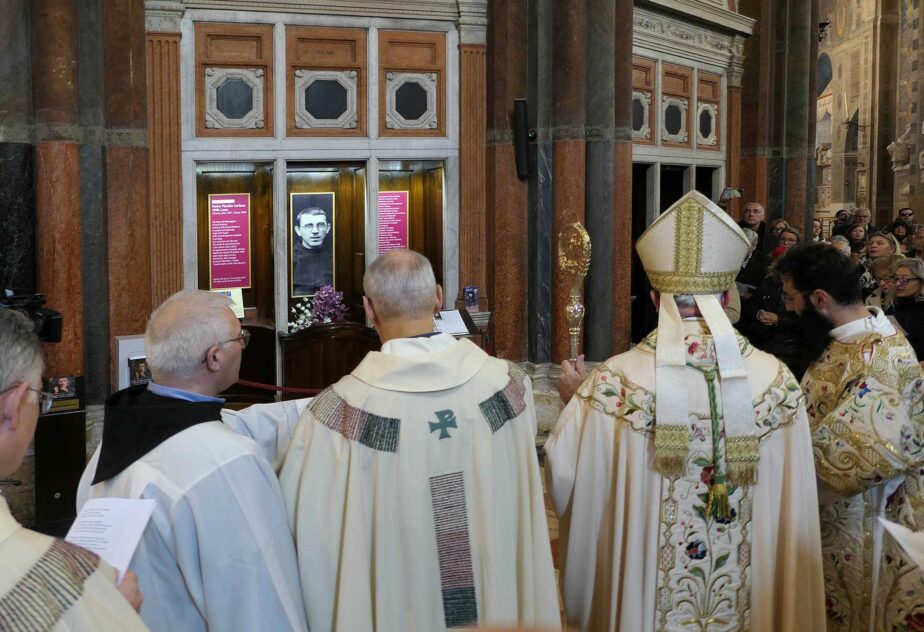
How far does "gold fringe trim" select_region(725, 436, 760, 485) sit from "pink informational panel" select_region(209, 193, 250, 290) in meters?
6.30

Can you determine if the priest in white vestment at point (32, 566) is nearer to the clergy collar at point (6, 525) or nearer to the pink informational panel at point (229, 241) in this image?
the clergy collar at point (6, 525)

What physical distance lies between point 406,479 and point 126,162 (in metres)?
5.68

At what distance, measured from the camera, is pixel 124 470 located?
2246 millimetres

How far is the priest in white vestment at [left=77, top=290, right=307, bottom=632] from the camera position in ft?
7.18

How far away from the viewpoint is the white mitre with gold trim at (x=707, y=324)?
296cm

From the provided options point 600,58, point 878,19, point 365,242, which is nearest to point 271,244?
point 365,242

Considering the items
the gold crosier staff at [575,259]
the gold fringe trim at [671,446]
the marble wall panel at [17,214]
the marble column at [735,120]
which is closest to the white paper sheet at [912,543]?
the gold fringe trim at [671,446]

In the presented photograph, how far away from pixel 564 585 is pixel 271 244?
6005mm

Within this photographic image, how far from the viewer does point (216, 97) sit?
27.1 ft

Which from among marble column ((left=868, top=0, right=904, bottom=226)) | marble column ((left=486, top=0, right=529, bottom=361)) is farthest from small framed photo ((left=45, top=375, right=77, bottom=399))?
marble column ((left=868, top=0, right=904, bottom=226))

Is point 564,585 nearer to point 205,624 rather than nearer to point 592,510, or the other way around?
point 592,510

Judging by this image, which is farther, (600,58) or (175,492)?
(600,58)

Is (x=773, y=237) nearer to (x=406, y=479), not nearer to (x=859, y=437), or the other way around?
(x=859, y=437)

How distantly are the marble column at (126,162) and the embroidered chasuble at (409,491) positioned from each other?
5279 mm
